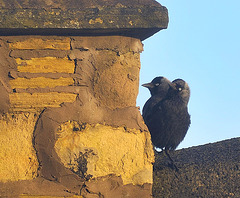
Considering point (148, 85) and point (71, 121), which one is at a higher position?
point (148, 85)

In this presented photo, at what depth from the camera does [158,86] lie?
207 inches

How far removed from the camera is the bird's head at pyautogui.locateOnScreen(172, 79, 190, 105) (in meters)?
4.90

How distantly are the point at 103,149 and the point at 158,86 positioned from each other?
2817 millimetres

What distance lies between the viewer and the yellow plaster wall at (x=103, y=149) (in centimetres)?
251

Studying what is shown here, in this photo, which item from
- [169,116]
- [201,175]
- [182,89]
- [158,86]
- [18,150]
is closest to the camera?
[18,150]

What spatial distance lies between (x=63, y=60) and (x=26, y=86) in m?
0.26

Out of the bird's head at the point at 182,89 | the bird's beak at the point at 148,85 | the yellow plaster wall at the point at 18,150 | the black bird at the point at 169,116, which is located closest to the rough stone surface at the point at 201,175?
the black bird at the point at 169,116

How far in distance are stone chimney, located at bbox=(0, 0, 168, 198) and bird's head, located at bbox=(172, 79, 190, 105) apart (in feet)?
7.65

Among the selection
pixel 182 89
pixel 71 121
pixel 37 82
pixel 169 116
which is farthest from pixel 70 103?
pixel 182 89

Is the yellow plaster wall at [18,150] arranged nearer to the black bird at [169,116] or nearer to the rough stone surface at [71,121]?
the rough stone surface at [71,121]

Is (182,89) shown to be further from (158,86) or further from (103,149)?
(103,149)

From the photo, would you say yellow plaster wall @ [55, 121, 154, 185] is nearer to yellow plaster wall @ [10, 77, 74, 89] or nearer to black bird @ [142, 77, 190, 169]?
yellow plaster wall @ [10, 77, 74, 89]

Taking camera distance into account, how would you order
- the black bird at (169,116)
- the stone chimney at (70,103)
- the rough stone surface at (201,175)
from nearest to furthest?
the stone chimney at (70,103), the rough stone surface at (201,175), the black bird at (169,116)

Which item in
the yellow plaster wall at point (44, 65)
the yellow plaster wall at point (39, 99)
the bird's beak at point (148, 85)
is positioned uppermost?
the yellow plaster wall at point (44, 65)
